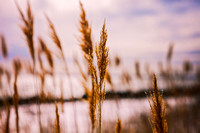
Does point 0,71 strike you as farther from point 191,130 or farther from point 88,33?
point 191,130

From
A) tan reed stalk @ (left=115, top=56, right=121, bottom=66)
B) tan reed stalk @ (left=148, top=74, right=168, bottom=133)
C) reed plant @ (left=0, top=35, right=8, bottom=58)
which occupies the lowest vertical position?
tan reed stalk @ (left=148, top=74, right=168, bottom=133)

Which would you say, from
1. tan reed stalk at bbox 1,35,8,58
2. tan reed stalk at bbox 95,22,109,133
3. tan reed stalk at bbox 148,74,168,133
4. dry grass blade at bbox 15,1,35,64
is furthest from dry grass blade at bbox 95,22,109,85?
tan reed stalk at bbox 1,35,8,58

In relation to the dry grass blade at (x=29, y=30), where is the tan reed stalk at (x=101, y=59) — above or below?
below

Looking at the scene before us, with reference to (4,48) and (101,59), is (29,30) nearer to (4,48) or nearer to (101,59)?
(101,59)

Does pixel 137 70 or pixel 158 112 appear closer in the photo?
pixel 158 112

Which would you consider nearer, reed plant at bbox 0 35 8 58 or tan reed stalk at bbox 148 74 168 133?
tan reed stalk at bbox 148 74 168 133

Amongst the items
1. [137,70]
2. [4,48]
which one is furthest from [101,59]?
[137,70]

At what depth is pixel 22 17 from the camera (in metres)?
1.38

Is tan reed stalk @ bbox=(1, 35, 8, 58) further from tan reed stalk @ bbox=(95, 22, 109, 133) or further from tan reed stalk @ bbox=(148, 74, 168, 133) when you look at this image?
tan reed stalk @ bbox=(148, 74, 168, 133)

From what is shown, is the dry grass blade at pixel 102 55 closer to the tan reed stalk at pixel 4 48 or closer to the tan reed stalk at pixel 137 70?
the tan reed stalk at pixel 4 48

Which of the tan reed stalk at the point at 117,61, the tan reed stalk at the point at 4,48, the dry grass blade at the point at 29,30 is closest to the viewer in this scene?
the dry grass blade at the point at 29,30

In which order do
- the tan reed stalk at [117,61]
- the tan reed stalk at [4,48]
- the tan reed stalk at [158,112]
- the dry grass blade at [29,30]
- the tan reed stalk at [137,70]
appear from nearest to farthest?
the tan reed stalk at [158,112] < the dry grass blade at [29,30] < the tan reed stalk at [4,48] < the tan reed stalk at [117,61] < the tan reed stalk at [137,70]

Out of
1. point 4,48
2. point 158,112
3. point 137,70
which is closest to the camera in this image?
point 158,112

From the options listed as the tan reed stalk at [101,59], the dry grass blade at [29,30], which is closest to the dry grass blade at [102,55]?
the tan reed stalk at [101,59]
